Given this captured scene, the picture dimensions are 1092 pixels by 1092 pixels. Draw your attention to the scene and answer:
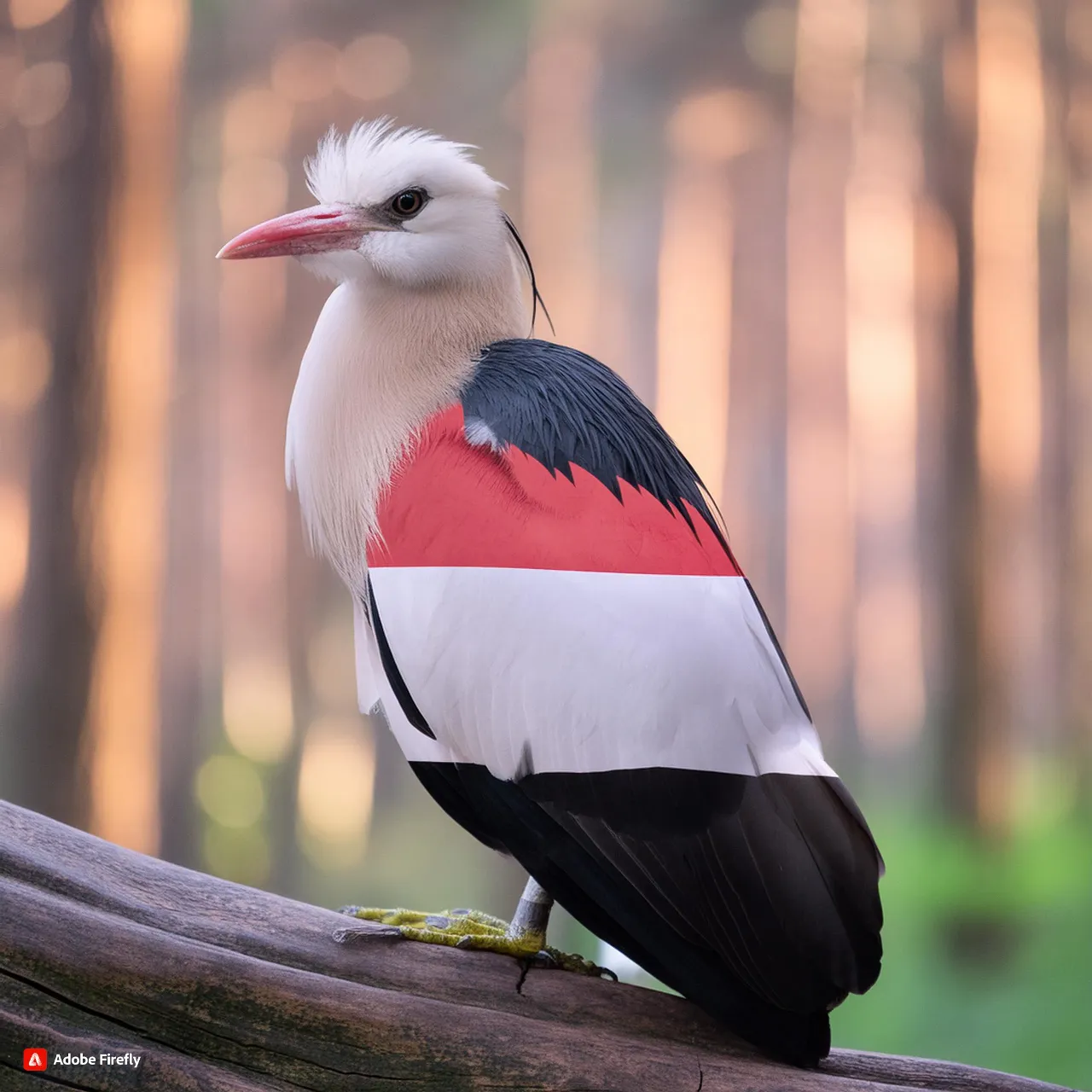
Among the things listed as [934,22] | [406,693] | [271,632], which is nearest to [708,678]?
[406,693]

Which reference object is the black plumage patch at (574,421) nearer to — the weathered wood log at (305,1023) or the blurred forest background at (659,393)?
the weathered wood log at (305,1023)

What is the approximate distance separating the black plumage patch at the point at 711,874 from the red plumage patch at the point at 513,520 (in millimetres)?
174

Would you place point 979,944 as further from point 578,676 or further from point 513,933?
point 578,676

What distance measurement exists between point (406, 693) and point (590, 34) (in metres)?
1.86

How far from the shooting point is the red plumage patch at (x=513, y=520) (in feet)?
2.82

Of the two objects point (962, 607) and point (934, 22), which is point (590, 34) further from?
point (962, 607)

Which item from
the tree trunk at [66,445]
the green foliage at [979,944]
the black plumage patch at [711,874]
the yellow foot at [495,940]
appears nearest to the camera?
the black plumage patch at [711,874]

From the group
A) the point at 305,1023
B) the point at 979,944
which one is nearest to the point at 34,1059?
the point at 305,1023

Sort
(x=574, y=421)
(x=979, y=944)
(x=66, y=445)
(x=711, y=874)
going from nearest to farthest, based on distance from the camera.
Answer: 1. (x=711, y=874)
2. (x=574, y=421)
3. (x=66, y=445)
4. (x=979, y=944)

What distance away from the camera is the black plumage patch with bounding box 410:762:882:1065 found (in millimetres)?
824

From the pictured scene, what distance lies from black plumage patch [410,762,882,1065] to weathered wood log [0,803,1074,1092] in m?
0.08

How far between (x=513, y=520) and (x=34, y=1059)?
57cm

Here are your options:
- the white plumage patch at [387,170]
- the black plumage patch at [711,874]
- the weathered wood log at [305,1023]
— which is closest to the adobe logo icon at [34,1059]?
the weathered wood log at [305,1023]

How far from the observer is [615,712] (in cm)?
83
